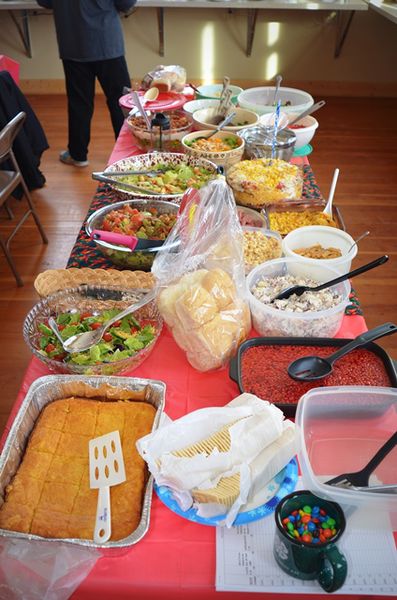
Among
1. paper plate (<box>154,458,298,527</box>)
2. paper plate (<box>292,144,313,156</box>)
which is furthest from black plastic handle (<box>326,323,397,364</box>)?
paper plate (<box>292,144,313,156</box>)

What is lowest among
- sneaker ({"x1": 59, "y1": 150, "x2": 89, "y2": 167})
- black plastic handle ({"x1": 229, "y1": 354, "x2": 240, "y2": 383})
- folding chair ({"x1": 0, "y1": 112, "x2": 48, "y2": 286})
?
sneaker ({"x1": 59, "y1": 150, "x2": 89, "y2": 167})

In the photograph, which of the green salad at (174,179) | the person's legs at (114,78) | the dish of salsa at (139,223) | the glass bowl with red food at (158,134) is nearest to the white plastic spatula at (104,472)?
the dish of salsa at (139,223)

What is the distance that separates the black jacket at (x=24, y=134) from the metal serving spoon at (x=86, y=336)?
7.09 ft

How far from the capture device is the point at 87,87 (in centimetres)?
326

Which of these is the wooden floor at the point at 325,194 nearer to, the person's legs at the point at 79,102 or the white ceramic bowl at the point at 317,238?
the person's legs at the point at 79,102

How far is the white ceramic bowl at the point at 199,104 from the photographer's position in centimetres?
211

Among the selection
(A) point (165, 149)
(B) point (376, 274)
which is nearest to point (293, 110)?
(A) point (165, 149)

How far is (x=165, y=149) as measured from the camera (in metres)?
1.98

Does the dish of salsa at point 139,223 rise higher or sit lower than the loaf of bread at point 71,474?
higher

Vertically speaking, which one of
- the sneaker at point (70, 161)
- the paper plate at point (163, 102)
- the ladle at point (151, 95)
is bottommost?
the sneaker at point (70, 161)

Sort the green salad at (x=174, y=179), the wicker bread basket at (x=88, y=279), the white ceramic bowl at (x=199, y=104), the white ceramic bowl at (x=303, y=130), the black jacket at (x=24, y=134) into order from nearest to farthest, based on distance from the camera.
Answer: the wicker bread basket at (x=88, y=279), the green salad at (x=174, y=179), the white ceramic bowl at (x=303, y=130), the white ceramic bowl at (x=199, y=104), the black jacket at (x=24, y=134)

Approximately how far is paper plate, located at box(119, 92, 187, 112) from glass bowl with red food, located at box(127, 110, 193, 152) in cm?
9

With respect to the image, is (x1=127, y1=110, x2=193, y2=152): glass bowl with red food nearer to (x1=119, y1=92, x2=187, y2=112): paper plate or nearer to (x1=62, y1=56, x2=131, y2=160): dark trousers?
(x1=119, y1=92, x2=187, y2=112): paper plate

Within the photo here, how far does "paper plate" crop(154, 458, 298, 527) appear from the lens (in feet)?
2.48
